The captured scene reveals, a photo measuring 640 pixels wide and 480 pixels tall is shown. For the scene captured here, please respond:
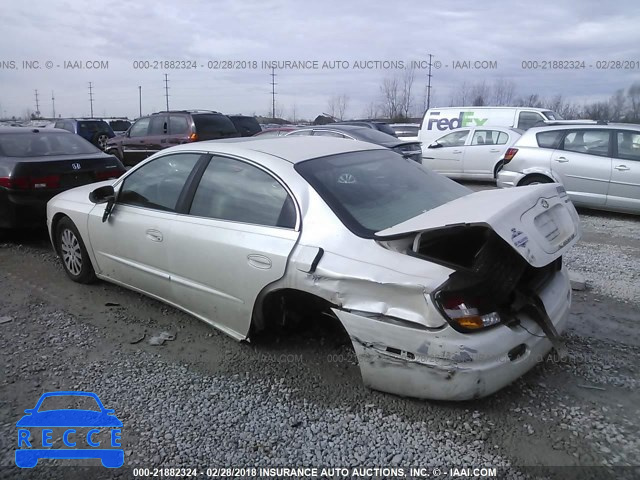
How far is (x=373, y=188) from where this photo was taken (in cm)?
333

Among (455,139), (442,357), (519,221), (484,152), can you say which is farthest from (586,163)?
(442,357)

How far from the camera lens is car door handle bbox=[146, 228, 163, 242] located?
3.75 metres

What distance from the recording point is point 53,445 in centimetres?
256

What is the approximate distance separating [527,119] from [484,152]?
13.2 ft

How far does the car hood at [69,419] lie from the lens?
8.91ft

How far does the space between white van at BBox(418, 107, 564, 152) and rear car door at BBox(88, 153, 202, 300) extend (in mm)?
11401

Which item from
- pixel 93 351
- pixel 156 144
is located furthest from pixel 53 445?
pixel 156 144

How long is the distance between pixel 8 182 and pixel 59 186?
0.54 m

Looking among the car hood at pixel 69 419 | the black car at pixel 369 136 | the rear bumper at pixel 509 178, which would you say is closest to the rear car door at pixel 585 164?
the rear bumper at pixel 509 178

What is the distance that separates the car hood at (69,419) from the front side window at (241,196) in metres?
1.41

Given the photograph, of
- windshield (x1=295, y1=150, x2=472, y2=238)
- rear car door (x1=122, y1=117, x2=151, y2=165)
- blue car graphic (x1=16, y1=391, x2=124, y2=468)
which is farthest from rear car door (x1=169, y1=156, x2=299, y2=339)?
rear car door (x1=122, y1=117, x2=151, y2=165)

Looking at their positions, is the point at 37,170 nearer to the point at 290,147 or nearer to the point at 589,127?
the point at 290,147

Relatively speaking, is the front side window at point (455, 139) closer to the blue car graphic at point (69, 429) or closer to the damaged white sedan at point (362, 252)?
the damaged white sedan at point (362, 252)

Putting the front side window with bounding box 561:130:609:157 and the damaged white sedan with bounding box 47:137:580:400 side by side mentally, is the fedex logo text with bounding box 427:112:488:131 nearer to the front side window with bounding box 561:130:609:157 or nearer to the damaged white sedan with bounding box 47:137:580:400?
the front side window with bounding box 561:130:609:157
